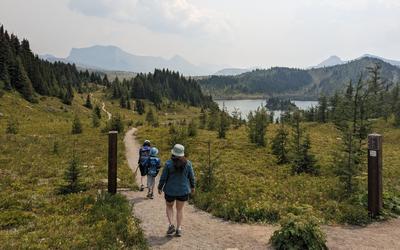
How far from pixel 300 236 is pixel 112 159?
26.2 ft

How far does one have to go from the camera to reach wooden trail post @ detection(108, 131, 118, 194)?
14.8m

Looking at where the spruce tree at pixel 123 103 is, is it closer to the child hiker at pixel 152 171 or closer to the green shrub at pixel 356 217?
the child hiker at pixel 152 171

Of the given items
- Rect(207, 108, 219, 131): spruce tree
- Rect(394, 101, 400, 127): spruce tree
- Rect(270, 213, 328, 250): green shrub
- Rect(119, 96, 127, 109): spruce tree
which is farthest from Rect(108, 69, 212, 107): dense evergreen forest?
Rect(270, 213, 328, 250): green shrub

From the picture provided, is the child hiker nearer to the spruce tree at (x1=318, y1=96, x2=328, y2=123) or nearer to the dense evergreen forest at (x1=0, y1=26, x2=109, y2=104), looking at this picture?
the spruce tree at (x1=318, y1=96, x2=328, y2=123)

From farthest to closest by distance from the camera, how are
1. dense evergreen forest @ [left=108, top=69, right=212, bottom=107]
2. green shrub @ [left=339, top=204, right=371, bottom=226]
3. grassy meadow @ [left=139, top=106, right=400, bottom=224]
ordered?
dense evergreen forest @ [left=108, top=69, right=212, bottom=107] → grassy meadow @ [left=139, top=106, right=400, bottom=224] → green shrub @ [left=339, top=204, right=371, bottom=226]

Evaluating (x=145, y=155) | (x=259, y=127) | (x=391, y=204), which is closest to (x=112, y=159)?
(x=145, y=155)

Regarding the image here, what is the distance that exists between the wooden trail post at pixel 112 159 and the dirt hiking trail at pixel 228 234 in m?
1.73

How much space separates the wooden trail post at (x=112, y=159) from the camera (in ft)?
48.4

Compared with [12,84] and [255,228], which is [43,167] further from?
[12,84]

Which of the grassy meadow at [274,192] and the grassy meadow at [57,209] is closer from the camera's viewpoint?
the grassy meadow at [57,209]

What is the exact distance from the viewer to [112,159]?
49.0ft

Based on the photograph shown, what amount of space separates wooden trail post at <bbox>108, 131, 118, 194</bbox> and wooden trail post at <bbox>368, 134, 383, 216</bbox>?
31.2 feet

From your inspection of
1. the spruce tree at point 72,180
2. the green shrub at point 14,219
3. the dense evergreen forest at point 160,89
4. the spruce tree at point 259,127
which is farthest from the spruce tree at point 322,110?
the dense evergreen forest at point 160,89

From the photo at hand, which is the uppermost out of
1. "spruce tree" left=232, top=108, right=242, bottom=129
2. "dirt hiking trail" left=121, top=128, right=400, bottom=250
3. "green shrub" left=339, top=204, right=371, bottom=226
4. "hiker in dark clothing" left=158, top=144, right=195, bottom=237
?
"spruce tree" left=232, top=108, right=242, bottom=129
